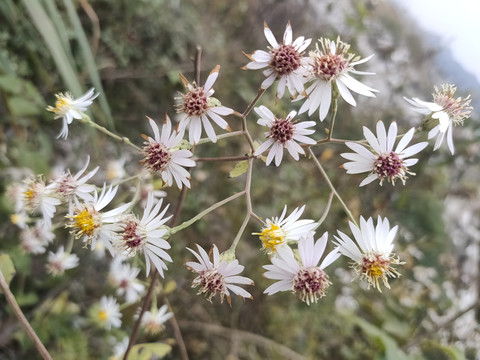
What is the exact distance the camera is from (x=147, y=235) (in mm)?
515

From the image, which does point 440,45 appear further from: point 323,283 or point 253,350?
point 323,283

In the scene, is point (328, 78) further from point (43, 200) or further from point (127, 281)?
point (127, 281)

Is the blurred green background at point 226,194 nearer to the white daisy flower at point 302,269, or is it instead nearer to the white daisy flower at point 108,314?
the white daisy flower at point 108,314

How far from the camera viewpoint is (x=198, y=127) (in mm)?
540

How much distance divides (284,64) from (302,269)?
26 cm

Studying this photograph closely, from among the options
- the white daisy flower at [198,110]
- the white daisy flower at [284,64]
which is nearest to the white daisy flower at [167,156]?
the white daisy flower at [198,110]

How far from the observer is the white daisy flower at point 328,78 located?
1.76ft

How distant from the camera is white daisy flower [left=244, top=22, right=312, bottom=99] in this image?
519 mm

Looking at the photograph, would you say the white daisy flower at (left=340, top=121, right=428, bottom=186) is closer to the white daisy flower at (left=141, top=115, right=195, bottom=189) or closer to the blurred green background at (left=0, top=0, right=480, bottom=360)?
the white daisy flower at (left=141, top=115, right=195, bottom=189)

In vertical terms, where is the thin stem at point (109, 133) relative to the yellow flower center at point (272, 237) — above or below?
above

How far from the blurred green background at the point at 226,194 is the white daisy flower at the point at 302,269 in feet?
1.98

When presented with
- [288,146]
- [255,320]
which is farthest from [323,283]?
[255,320]

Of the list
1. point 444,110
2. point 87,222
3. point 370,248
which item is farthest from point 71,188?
point 444,110

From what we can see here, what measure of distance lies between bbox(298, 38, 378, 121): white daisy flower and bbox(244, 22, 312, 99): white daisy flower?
0.06 feet
